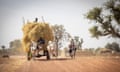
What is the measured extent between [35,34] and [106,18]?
8.40 m

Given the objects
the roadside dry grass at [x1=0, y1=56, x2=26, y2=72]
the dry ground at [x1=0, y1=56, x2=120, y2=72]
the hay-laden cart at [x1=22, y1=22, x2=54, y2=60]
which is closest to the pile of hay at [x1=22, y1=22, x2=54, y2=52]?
the hay-laden cart at [x1=22, y1=22, x2=54, y2=60]

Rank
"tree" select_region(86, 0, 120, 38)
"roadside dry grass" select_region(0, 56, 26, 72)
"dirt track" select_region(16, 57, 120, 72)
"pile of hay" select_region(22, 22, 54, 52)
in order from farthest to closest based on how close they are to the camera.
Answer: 1. "tree" select_region(86, 0, 120, 38)
2. "pile of hay" select_region(22, 22, 54, 52)
3. "roadside dry grass" select_region(0, 56, 26, 72)
4. "dirt track" select_region(16, 57, 120, 72)

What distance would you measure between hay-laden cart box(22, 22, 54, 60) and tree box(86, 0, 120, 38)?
24.2ft

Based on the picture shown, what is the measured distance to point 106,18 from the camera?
20.7 meters

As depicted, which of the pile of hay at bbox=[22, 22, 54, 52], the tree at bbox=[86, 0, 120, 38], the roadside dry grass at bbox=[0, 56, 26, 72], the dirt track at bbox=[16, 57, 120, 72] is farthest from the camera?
the tree at bbox=[86, 0, 120, 38]

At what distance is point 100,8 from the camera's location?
2088 centimetres

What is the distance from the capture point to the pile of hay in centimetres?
1366

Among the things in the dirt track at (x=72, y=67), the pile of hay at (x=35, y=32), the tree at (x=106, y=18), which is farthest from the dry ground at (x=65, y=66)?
the tree at (x=106, y=18)

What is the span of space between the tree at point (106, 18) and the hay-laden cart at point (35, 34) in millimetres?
7367

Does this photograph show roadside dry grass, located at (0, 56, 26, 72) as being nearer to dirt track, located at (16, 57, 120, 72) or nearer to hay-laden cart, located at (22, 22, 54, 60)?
dirt track, located at (16, 57, 120, 72)

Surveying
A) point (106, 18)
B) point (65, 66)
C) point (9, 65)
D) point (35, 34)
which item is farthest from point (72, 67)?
point (106, 18)

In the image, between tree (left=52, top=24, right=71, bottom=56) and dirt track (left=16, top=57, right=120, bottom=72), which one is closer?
dirt track (left=16, top=57, right=120, bottom=72)

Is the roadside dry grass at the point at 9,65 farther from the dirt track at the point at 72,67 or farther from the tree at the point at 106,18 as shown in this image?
the tree at the point at 106,18

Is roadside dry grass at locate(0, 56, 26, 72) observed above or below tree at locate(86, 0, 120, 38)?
below
